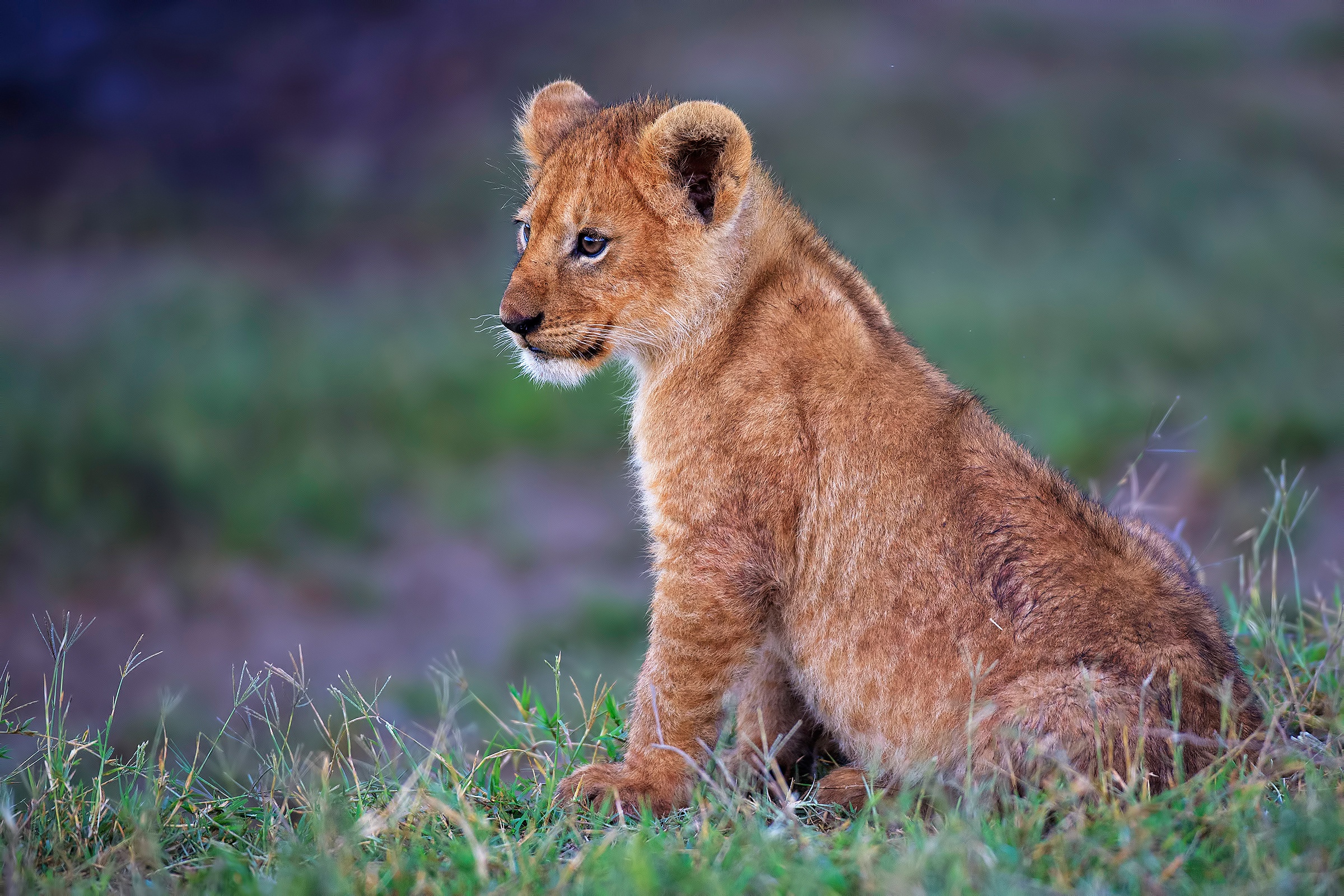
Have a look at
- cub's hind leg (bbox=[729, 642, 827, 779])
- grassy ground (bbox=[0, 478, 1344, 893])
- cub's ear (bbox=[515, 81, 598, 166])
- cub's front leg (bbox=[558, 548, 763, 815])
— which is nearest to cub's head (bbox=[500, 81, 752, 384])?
cub's ear (bbox=[515, 81, 598, 166])

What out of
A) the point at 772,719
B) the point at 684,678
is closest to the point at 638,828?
the point at 684,678

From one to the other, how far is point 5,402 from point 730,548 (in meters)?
9.70

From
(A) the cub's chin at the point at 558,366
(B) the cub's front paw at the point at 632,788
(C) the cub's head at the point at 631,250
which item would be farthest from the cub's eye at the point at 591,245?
(B) the cub's front paw at the point at 632,788

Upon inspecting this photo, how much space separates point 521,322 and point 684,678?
1446 millimetres

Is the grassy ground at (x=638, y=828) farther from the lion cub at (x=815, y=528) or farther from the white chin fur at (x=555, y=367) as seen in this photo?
the white chin fur at (x=555, y=367)

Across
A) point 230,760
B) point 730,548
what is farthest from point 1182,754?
point 230,760

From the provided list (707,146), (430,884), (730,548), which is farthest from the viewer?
(707,146)

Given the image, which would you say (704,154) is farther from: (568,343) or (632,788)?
(632,788)

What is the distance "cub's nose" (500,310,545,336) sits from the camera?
4445 mm

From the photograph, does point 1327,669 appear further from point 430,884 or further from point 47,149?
point 47,149

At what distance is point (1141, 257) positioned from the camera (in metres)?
13.6

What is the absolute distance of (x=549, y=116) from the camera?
17.2ft

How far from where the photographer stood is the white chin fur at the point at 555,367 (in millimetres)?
4594

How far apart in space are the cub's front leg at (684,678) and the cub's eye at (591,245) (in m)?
1.21
